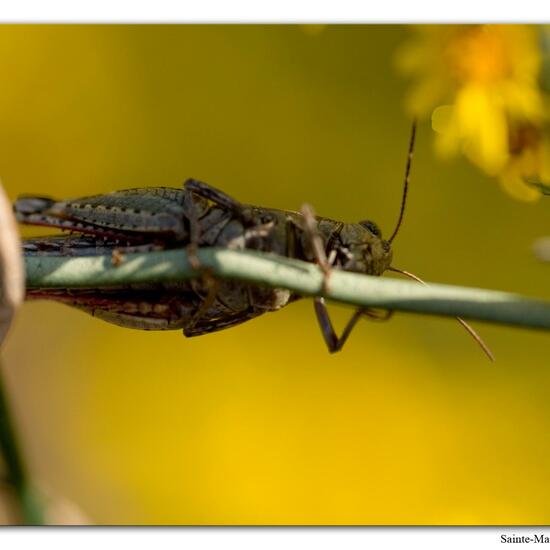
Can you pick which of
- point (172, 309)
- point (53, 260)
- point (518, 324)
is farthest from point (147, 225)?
point (518, 324)

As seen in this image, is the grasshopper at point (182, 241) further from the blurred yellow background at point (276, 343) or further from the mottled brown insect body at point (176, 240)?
the blurred yellow background at point (276, 343)

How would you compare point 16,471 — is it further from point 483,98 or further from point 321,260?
point 483,98

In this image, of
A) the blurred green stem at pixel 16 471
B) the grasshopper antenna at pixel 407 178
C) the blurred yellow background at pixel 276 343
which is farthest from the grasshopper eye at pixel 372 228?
the blurred green stem at pixel 16 471

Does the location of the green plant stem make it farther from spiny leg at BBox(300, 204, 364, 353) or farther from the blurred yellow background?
the blurred yellow background

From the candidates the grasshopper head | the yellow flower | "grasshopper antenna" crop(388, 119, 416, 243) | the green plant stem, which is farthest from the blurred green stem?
the yellow flower

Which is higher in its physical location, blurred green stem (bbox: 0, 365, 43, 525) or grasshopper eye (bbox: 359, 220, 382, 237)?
A: grasshopper eye (bbox: 359, 220, 382, 237)

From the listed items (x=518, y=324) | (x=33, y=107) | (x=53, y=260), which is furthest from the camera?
(x=33, y=107)
